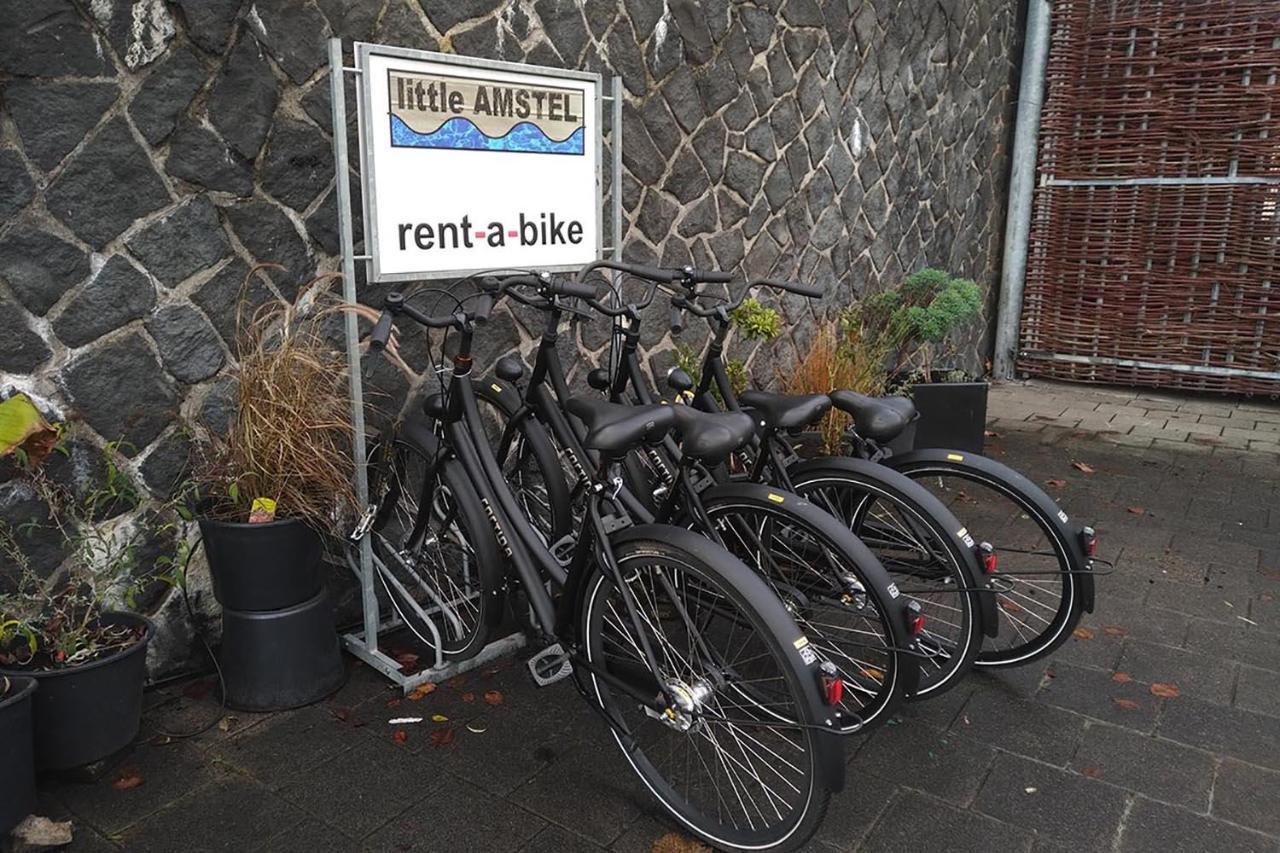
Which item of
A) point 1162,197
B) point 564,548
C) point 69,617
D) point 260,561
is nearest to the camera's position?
point 69,617

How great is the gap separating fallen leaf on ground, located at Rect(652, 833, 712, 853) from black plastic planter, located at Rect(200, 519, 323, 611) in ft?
4.13

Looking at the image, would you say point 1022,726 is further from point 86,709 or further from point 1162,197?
point 1162,197

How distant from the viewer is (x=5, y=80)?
237 cm

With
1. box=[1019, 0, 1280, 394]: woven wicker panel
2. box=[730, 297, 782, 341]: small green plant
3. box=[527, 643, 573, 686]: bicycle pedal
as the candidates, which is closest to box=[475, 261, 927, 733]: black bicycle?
box=[527, 643, 573, 686]: bicycle pedal

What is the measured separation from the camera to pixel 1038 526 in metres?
3.04

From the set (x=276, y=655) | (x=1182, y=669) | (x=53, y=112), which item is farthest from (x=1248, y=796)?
(x=53, y=112)

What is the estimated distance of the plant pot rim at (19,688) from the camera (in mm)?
2146

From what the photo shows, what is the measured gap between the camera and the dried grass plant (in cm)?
271

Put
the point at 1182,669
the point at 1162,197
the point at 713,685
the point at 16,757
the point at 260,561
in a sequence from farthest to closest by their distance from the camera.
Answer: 1. the point at 1162,197
2. the point at 1182,669
3. the point at 260,561
4. the point at 713,685
5. the point at 16,757

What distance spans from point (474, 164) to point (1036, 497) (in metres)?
1.99

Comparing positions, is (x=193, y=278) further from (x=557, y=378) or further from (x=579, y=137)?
(x=579, y=137)

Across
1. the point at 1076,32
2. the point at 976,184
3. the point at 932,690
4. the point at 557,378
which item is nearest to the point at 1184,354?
the point at 976,184

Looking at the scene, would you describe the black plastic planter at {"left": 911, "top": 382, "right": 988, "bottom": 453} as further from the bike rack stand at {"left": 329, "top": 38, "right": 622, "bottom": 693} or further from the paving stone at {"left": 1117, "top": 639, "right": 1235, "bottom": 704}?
the bike rack stand at {"left": 329, "top": 38, "right": 622, "bottom": 693}

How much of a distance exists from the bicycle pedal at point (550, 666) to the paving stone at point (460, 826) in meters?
0.40
